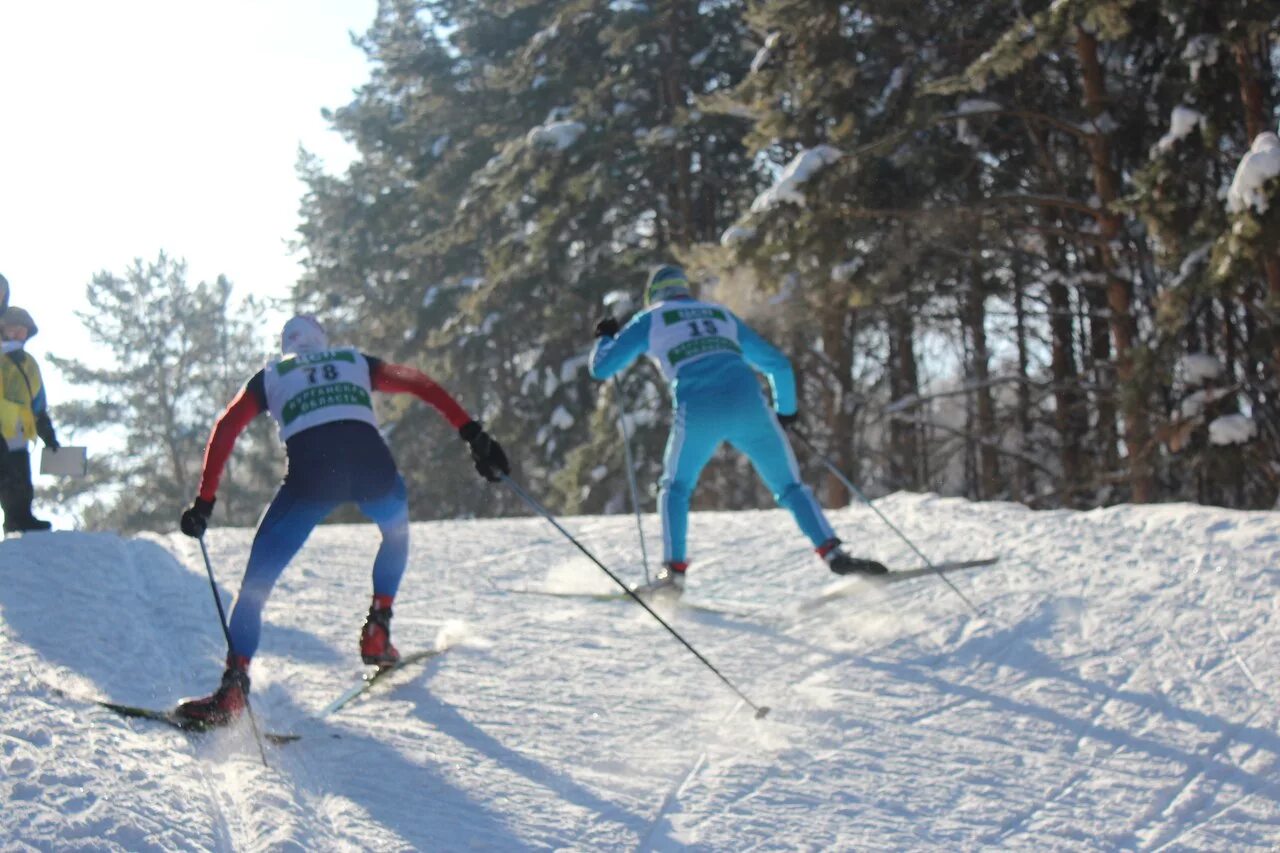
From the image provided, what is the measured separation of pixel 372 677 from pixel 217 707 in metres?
0.89

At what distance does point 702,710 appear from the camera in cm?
486

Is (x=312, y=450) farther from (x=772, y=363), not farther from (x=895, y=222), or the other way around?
(x=895, y=222)

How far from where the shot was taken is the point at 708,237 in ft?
72.9

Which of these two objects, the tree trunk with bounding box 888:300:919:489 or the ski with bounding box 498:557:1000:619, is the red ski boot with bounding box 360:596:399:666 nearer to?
the ski with bounding box 498:557:1000:619

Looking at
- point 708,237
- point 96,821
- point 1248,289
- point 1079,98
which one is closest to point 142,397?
point 708,237

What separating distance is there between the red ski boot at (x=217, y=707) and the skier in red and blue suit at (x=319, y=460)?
0.32 ft

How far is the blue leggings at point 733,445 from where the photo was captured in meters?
6.72

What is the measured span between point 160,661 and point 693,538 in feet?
15.0

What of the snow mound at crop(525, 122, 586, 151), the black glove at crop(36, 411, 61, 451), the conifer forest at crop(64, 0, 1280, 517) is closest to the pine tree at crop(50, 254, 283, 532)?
the conifer forest at crop(64, 0, 1280, 517)

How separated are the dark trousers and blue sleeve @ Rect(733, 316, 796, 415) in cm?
480

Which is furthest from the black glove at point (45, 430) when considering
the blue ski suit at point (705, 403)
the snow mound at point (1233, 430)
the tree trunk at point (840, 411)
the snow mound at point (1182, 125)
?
the tree trunk at point (840, 411)

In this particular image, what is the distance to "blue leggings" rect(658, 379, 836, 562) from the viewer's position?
672cm

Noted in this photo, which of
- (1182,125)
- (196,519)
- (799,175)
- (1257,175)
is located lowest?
(196,519)

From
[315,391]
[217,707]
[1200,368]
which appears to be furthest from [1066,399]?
[217,707]
